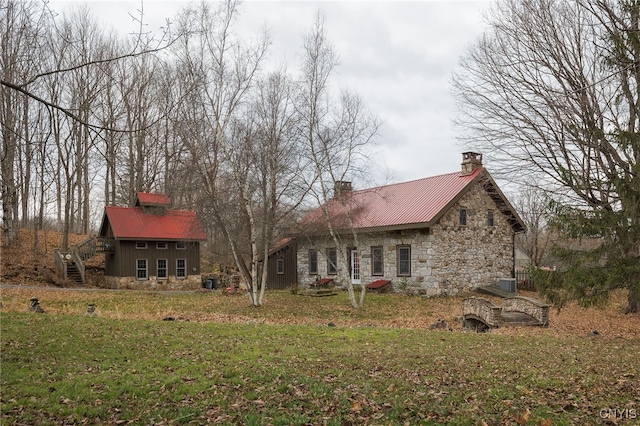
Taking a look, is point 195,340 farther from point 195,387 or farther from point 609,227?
point 609,227

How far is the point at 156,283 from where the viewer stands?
1169 inches

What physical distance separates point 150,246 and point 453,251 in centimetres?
1678

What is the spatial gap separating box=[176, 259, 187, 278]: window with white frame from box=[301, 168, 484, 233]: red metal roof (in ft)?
28.0

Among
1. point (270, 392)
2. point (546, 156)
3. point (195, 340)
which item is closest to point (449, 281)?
point (546, 156)

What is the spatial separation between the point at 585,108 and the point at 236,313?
13.3m

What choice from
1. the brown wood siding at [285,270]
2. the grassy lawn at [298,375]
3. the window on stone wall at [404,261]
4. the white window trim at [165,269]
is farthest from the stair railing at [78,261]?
the window on stone wall at [404,261]

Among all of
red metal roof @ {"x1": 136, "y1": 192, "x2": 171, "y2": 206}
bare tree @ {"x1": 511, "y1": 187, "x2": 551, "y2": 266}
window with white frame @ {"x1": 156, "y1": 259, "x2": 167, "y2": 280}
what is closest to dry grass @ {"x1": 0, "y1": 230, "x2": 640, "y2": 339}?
window with white frame @ {"x1": 156, "y1": 259, "x2": 167, "y2": 280}

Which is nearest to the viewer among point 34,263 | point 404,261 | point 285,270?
point 404,261

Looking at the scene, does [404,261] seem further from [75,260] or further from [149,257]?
[75,260]

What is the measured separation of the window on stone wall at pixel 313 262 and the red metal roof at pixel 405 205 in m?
2.72

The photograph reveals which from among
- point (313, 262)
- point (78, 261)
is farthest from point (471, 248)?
point (78, 261)

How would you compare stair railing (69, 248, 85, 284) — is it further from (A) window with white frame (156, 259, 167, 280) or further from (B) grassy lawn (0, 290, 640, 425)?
(B) grassy lawn (0, 290, 640, 425)

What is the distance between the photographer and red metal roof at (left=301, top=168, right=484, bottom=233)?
24.6m

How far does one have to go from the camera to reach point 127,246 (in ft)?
94.9
